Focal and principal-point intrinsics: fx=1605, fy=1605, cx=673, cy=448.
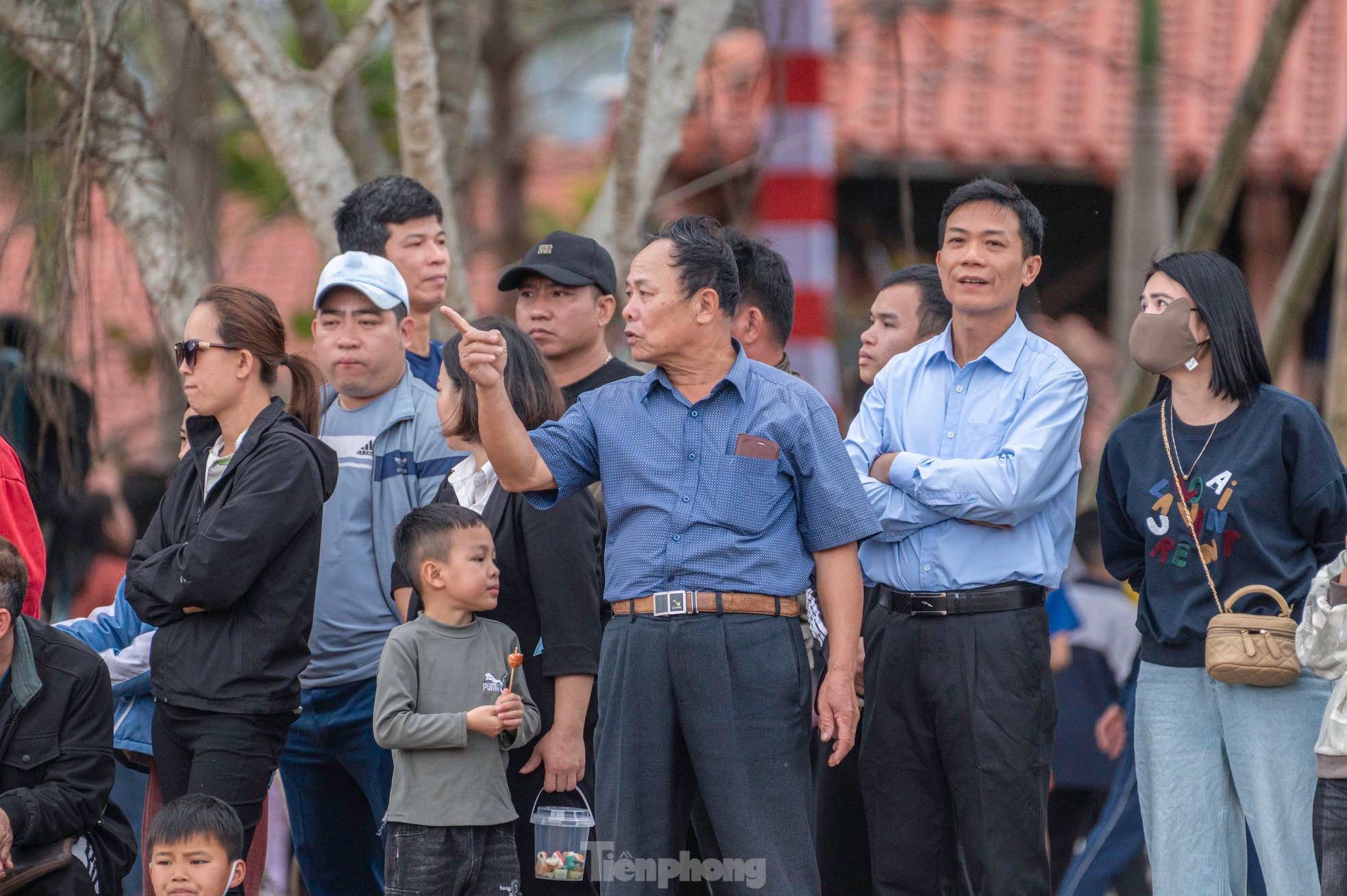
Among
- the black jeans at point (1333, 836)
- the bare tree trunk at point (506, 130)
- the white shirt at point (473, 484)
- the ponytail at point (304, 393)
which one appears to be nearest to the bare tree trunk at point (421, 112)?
the ponytail at point (304, 393)

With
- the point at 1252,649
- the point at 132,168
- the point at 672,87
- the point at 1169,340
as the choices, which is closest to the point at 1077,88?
the point at 672,87

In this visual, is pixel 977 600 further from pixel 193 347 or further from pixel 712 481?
pixel 193 347

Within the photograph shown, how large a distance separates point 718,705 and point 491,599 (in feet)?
2.53

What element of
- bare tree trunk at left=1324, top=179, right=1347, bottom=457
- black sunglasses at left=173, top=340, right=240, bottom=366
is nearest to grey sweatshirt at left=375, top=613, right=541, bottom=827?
black sunglasses at left=173, top=340, right=240, bottom=366

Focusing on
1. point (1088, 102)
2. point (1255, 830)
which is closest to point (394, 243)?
point (1255, 830)

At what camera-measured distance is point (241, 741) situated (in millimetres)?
4082

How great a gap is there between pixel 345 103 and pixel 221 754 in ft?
12.6

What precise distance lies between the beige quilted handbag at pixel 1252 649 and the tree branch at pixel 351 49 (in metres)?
3.42

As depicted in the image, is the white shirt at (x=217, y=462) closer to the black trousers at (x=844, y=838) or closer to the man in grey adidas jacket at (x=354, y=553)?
the man in grey adidas jacket at (x=354, y=553)

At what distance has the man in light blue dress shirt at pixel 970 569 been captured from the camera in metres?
4.03

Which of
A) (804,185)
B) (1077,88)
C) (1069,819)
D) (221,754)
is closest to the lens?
(221,754)

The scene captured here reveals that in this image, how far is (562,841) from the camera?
4215mm

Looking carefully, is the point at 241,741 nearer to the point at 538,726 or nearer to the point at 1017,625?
the point at 538,726

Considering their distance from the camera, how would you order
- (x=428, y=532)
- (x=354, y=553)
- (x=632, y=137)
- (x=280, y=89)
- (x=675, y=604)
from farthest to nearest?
(x=632, y=137), (x=280, y=89), (x=354, y=553), (x=428, y=532), (x=675, y=604)
